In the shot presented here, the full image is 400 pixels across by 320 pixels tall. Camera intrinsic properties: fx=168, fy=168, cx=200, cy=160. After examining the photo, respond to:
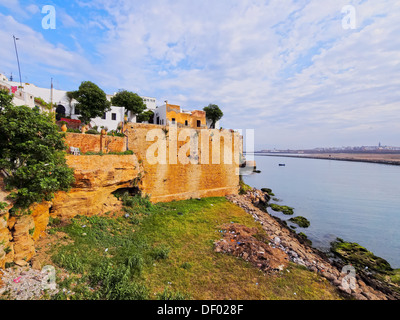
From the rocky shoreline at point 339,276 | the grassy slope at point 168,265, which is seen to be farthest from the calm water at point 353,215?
the grassy slope at point 168,265

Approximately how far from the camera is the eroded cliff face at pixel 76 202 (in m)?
4.80

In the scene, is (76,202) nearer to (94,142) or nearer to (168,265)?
(94,142)

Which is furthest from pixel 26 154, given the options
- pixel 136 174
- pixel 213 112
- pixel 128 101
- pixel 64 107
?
pixel 213 112

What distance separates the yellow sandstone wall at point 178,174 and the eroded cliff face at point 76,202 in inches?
46.4

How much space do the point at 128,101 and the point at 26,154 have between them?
19.0 meters

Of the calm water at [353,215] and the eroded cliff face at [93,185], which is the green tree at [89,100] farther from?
the calm water at [353,215]

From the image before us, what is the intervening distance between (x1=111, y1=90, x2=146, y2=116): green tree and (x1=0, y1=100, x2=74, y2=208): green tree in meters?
18.1

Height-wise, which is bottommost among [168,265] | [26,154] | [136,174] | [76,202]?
[168,265]

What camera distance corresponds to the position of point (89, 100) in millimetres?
17906

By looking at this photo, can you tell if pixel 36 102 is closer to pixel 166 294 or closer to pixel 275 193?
pixel 166 294

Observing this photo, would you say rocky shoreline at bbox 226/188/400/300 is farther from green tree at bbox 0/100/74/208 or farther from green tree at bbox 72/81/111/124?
green tree at bbox 72/81/111/124

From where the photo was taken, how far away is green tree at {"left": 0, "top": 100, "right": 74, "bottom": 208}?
505cm

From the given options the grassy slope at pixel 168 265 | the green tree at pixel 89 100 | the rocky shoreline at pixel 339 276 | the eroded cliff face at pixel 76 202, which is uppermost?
the green tree at pixel 89 100
